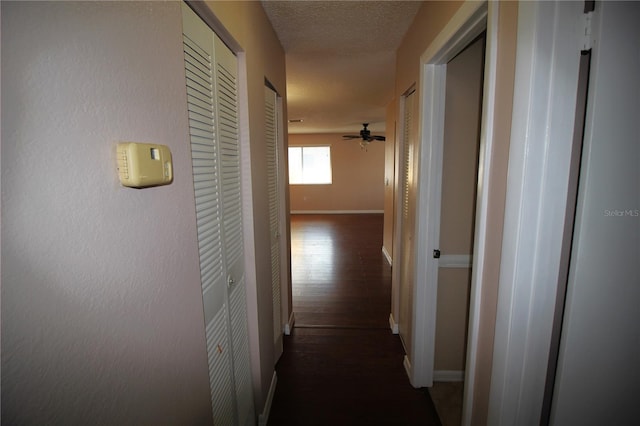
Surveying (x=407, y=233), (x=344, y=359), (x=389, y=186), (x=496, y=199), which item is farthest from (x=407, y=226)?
(x=389, y=186)

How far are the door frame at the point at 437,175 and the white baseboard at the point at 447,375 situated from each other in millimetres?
87

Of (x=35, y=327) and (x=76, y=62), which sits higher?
(x=76, y=62)

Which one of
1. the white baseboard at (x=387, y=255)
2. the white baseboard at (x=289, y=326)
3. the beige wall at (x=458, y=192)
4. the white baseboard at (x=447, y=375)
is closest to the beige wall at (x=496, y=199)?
the beige wall at (x=458, y=192)

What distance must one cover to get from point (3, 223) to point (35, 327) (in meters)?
0.15

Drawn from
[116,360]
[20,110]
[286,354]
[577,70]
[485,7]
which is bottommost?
[286,354]

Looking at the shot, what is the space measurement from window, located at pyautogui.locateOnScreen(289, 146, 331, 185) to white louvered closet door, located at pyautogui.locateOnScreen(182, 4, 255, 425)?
7889 mm

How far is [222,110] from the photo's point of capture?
1.21 meters

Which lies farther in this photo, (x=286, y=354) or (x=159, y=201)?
(x=286, y=354)

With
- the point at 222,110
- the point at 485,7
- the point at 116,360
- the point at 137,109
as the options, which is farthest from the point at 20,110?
the point at 485,7

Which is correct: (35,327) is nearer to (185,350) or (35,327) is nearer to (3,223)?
(3,223)

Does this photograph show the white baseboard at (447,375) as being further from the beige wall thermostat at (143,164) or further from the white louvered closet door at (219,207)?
the beige wall thermostat at (143,164)

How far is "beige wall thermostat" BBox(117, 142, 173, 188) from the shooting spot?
1.86 ft

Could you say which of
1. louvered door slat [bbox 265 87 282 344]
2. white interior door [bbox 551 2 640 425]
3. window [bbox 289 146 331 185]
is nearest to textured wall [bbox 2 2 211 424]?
white interior door [bbox 551 2 640 425]

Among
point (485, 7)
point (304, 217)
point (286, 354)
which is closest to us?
point (485, 7)
